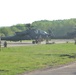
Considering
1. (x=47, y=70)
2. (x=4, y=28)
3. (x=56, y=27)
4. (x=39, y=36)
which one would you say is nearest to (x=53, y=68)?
(x=47, y=70)

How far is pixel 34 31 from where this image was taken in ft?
194

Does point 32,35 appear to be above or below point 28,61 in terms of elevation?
above

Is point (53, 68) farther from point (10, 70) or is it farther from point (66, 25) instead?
point (66, 25)

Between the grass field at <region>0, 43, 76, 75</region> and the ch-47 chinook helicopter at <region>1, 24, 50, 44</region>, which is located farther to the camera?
the ch-47 chinook helicopter at <region>1, 24, 50, 44</region>

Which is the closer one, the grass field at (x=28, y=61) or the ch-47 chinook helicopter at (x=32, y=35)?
the grass field at (x=28, y=61)

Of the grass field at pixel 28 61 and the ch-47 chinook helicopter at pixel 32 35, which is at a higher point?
the ch-47 chinook helicopter at pixel 32 35

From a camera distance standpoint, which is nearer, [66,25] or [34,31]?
[34,31]

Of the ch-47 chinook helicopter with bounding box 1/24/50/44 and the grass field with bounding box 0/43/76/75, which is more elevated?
the ch-47 chinook helicopter with bounding box 1/24/50/44

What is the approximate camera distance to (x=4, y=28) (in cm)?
16588

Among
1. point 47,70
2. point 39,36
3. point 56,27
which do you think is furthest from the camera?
point 56,27

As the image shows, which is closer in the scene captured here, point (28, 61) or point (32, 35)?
point (28, 61)

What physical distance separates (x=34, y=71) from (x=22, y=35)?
138 ft

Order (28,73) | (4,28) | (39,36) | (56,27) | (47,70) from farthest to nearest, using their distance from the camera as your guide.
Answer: (56,27)
(4,28)
(39,36)
(47,70)
(28,73)

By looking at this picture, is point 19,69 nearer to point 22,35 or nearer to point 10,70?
point 10,70
